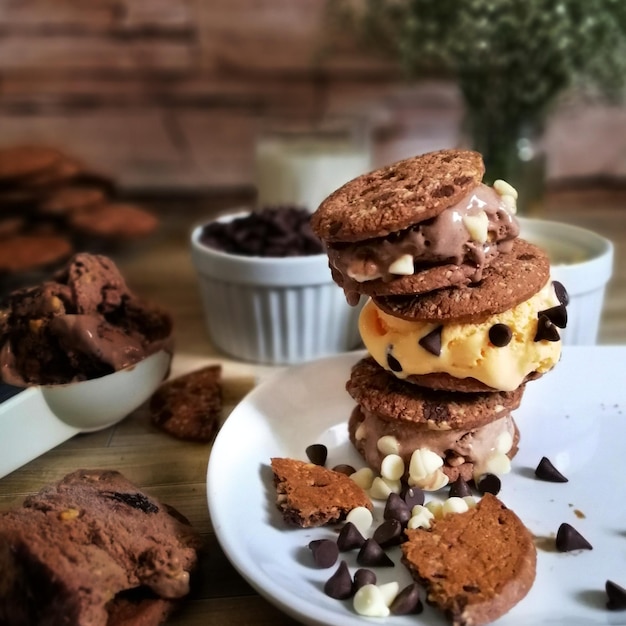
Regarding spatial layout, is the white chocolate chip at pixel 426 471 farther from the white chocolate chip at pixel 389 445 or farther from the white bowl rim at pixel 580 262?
the white bowl rim at pixel 580 262

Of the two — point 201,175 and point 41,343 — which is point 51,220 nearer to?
point 201,175

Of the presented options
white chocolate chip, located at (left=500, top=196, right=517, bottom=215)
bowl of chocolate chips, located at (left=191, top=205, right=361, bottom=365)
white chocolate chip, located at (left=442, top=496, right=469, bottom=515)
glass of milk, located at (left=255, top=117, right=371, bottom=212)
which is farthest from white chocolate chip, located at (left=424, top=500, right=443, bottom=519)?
glass of milk, located at (left=255, top=117, right=371, bottom=212)

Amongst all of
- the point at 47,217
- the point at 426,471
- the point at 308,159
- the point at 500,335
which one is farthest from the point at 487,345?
the point at 47,217

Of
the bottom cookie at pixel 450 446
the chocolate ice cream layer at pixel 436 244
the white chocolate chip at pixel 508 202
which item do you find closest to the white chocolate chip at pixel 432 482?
the bottom cookie at pixel 450 446

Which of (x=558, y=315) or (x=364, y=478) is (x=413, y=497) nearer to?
(x=364, y=478)

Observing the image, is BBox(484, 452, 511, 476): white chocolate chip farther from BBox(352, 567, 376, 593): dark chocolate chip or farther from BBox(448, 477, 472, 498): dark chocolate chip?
→ BBox(352, 567, 376, 593): dark chocolate chip

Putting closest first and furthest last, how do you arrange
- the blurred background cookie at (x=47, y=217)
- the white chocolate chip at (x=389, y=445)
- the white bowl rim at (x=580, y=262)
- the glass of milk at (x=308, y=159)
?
the white chocolate chip at (x=389, y=445), the white bowl rim at (x=580, y=262), the blurred background cookie at (x=47, y=217), the glass of milk at (x=308, y=159)
